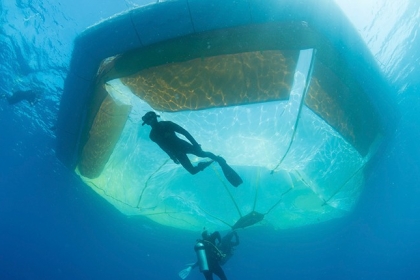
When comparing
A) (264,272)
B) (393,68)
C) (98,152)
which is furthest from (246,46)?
(264,272)

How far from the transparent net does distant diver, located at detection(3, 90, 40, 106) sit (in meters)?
5.12

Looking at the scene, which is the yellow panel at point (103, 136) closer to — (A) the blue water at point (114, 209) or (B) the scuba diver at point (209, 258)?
(A) the blue water at point (114, 209)

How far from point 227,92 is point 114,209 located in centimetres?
1412

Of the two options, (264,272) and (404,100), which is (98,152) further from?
(264,272)

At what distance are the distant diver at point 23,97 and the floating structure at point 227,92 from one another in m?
4.39

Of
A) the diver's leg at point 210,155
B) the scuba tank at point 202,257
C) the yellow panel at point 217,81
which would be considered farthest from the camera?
the scuba tank at point 202,257

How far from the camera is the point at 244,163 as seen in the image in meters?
10.1

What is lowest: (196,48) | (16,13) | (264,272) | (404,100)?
(264,272)

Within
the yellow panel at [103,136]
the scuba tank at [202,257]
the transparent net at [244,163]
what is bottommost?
the scuba tank at [202,257]

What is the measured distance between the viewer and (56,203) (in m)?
20.8

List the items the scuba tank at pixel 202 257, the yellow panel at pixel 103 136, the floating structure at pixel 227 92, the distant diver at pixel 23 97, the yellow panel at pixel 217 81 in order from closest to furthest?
the floating structure at pixel 227 92, the yellow panel at pixel 217 81, the scuba tank at pixel 202 257, the yellow panel at pixel 103 136, the distant diver at pixel 23 97

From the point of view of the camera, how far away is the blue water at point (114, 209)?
9195mm

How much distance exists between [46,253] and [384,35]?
42187 millimetres

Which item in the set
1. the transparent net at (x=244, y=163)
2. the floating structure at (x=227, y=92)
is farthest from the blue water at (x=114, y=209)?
the transparent net at (x=244, y=163)
